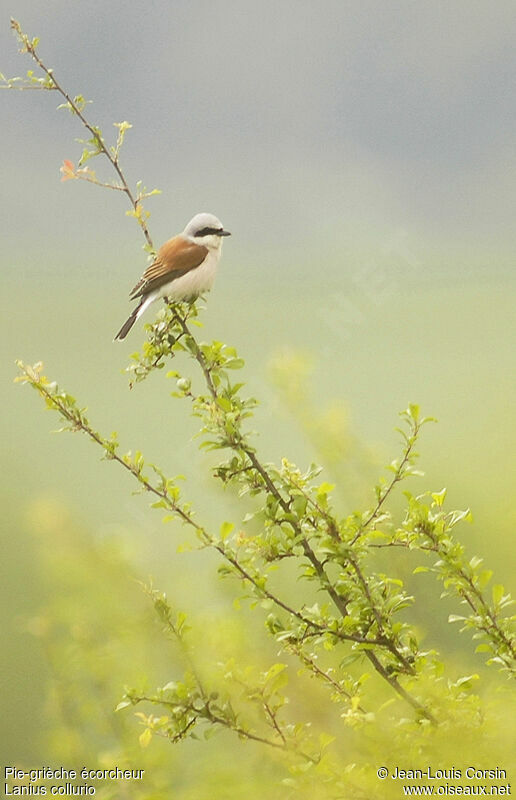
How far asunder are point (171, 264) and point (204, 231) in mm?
338

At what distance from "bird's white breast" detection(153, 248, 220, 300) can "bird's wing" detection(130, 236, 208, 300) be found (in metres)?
0.02

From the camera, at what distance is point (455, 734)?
42.4 inches

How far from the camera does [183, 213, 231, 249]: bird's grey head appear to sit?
113 inches

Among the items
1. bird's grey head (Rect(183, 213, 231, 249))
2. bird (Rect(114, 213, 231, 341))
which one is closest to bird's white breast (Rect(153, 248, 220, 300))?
bird (Rect(114, 213, 231, 341))

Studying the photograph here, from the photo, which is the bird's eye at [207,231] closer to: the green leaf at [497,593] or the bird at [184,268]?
the bird at [184,268]

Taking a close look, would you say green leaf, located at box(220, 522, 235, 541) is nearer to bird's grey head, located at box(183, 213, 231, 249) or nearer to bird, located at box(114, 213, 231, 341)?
bird, located at box(114, 213, 231, 341)

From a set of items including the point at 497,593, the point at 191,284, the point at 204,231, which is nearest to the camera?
the point at 497,593

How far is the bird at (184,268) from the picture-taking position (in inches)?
102

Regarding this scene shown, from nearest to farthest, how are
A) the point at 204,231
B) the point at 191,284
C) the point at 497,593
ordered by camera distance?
the point at 497,593
the point at 191,284
the point at 204,231

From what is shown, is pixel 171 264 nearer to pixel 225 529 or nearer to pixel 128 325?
pixel 128 325

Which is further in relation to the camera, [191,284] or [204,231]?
[204,231]

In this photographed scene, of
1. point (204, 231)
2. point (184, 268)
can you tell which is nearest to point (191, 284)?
point (184, 268)

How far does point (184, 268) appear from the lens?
8.63 feet

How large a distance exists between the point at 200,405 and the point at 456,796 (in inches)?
31.7
